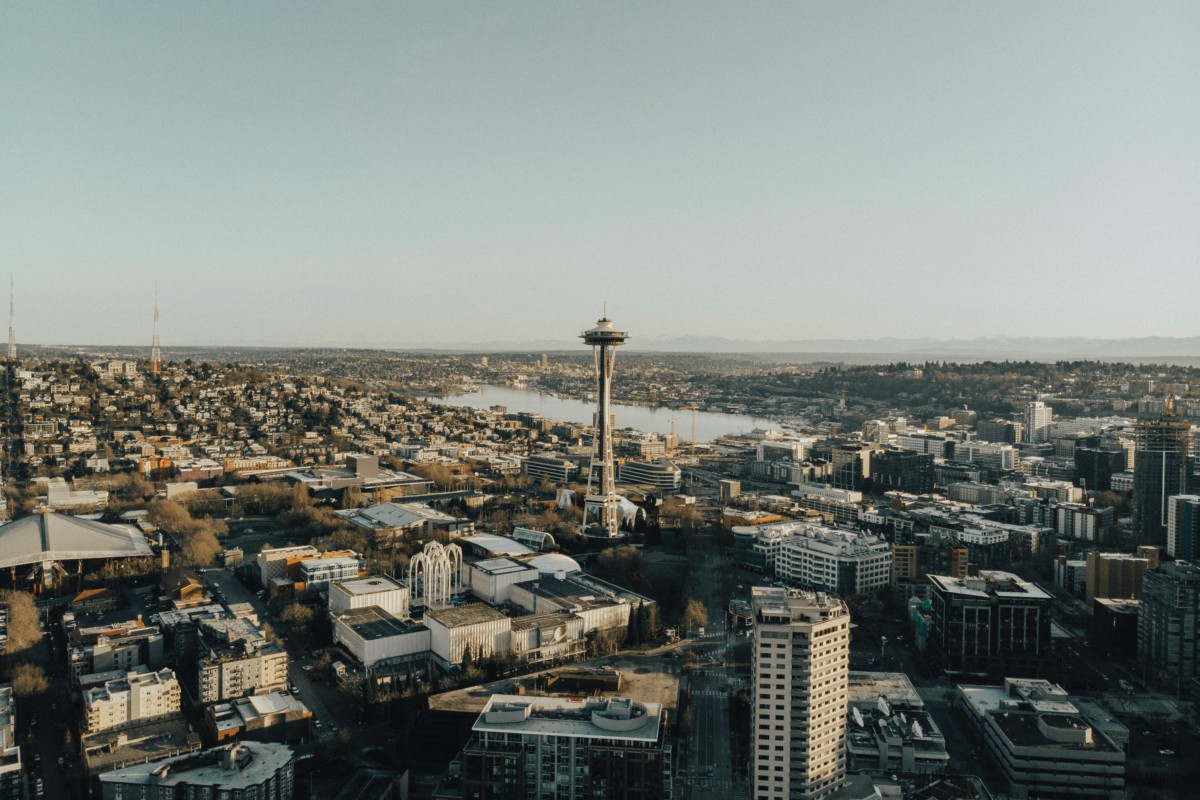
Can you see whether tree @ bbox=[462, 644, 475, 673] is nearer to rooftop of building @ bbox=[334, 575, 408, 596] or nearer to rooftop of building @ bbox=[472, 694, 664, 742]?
rooftop of building @ bbox=[472, 694, 664, 742]

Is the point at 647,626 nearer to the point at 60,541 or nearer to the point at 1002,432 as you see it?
the point at 60,541

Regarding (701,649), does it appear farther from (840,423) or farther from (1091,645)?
(840,423)

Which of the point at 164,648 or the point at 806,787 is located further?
the point at 164,648

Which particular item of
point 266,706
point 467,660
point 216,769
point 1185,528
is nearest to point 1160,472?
point 1185,528

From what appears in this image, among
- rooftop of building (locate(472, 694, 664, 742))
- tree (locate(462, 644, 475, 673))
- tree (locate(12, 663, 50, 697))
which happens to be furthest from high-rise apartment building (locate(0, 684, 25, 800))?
tree (locate(462, 644, 475, 673))

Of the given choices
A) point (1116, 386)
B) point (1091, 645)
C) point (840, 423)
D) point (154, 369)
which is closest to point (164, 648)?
point (1091, 645)
